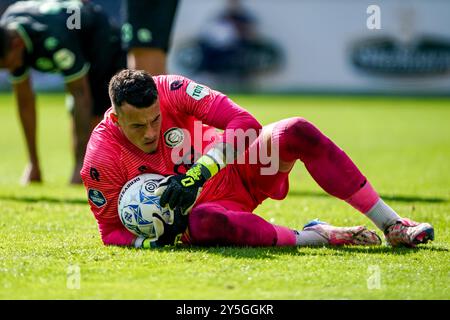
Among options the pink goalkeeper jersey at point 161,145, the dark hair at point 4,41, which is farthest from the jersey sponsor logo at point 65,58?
the pink goalkeeper jersey at point 161,145

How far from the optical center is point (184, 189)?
5.12 m

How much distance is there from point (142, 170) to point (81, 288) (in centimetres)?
123

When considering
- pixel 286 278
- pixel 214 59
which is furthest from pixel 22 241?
pixel 214 59

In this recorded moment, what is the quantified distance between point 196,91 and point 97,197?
883mm

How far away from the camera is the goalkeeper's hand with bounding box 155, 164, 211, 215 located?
5.12 m

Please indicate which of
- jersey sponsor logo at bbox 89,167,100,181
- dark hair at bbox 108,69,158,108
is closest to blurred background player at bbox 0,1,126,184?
jersey sponsor logo at bbox 89,167,100,181

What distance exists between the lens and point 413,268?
4988 mm

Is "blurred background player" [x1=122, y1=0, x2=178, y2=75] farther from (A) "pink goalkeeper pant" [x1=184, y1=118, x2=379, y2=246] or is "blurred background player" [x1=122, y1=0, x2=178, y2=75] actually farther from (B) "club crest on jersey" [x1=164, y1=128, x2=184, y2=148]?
(A) "pink goalkeeper pant" [x1=184, y1=118, x2=379, y2=246]

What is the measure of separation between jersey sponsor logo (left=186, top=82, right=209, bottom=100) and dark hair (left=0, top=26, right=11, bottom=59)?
3.97 meters

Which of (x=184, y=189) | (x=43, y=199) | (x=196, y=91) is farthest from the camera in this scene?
(x=43, y=199)

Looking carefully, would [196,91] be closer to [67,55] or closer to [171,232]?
[171,232]

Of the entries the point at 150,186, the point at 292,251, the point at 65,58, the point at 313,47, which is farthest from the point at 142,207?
the point at 313,47

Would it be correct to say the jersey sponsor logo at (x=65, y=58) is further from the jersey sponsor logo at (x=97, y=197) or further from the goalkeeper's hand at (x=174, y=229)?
the goalkeeper's hand at (x=174, y=229)

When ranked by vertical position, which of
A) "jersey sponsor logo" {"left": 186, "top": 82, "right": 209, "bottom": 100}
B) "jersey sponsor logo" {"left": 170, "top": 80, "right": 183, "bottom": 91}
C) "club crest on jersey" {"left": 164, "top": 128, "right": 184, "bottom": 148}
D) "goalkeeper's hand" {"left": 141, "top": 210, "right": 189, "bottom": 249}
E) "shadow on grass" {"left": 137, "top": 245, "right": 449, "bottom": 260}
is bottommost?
"shadow on grass" {"left": 137, "top": 245, "right": 449, "bottom": 260}
